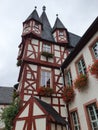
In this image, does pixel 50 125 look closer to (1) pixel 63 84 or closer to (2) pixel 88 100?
(2) pixel 88 100

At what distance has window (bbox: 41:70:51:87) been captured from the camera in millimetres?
10211

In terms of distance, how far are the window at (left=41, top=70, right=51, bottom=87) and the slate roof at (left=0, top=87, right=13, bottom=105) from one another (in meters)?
11.4

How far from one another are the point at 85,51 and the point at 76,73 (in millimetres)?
1525

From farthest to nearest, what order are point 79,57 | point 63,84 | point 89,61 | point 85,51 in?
point 63,84 → point 79,57 → point 85,51 → point 89,61

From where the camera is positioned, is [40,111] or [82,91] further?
[82,91]

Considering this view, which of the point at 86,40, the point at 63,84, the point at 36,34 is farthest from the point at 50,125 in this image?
the point at 36,34

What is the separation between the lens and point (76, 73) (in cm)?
871

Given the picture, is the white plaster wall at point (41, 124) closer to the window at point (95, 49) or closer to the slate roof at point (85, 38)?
the window at point (95, 49)

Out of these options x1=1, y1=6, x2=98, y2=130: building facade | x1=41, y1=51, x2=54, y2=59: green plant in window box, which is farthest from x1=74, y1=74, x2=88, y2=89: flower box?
x1=41, y1=51, x2=54, y2=59: green plant in window box

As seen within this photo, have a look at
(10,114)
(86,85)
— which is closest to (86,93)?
(86,85)

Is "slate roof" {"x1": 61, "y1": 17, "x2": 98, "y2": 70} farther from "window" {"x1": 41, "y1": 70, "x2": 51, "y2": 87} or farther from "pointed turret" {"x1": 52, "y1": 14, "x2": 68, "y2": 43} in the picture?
"pointed turret" {"x1": 52, "y1": 14, "x2": 68, "y2": 43}

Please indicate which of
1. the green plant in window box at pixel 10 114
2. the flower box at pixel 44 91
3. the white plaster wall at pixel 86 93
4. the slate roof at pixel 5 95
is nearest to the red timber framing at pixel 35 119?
the green plant in window box at pixel 10 114

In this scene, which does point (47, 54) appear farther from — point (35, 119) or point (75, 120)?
point (35, 119)

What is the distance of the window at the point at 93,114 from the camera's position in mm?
6605
